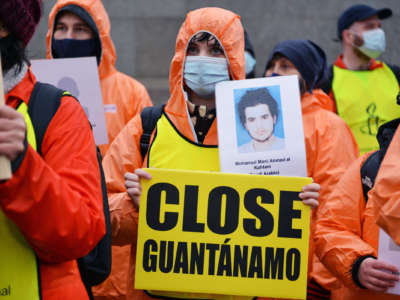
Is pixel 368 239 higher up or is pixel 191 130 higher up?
pixel 191 130

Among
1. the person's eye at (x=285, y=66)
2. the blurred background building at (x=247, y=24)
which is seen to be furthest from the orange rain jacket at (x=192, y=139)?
the blurred background building at (x=247, y=24)

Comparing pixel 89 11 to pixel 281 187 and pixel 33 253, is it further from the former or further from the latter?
pixel 33 253

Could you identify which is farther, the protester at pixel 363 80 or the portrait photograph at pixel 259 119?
the protester at pixel 363 80

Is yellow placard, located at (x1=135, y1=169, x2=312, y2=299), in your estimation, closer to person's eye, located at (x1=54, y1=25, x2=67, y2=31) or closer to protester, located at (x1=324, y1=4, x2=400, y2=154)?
person's eye, located at (x1=54, y1=25, x2=67, y2=31)

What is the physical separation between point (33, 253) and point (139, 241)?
32.8 inches

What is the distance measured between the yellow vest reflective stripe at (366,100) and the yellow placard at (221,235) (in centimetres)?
285

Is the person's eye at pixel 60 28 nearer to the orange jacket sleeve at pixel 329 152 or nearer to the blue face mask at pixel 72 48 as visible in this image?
the blue face mask at pixel 72 48

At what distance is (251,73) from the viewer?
6.59 m

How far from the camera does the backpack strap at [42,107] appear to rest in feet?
6.09

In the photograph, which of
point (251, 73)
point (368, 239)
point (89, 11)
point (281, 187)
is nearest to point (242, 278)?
point (281, 187)

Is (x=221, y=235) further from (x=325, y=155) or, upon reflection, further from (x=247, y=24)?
(x=247, y=24)

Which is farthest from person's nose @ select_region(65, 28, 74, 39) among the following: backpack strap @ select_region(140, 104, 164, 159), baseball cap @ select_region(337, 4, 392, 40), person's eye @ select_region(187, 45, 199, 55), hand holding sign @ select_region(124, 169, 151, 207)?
baseball cap @ select_region(337, 4, 392, 40)

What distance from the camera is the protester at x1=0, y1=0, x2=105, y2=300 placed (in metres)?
1.63

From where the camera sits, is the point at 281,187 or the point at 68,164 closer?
the point at 68,164
